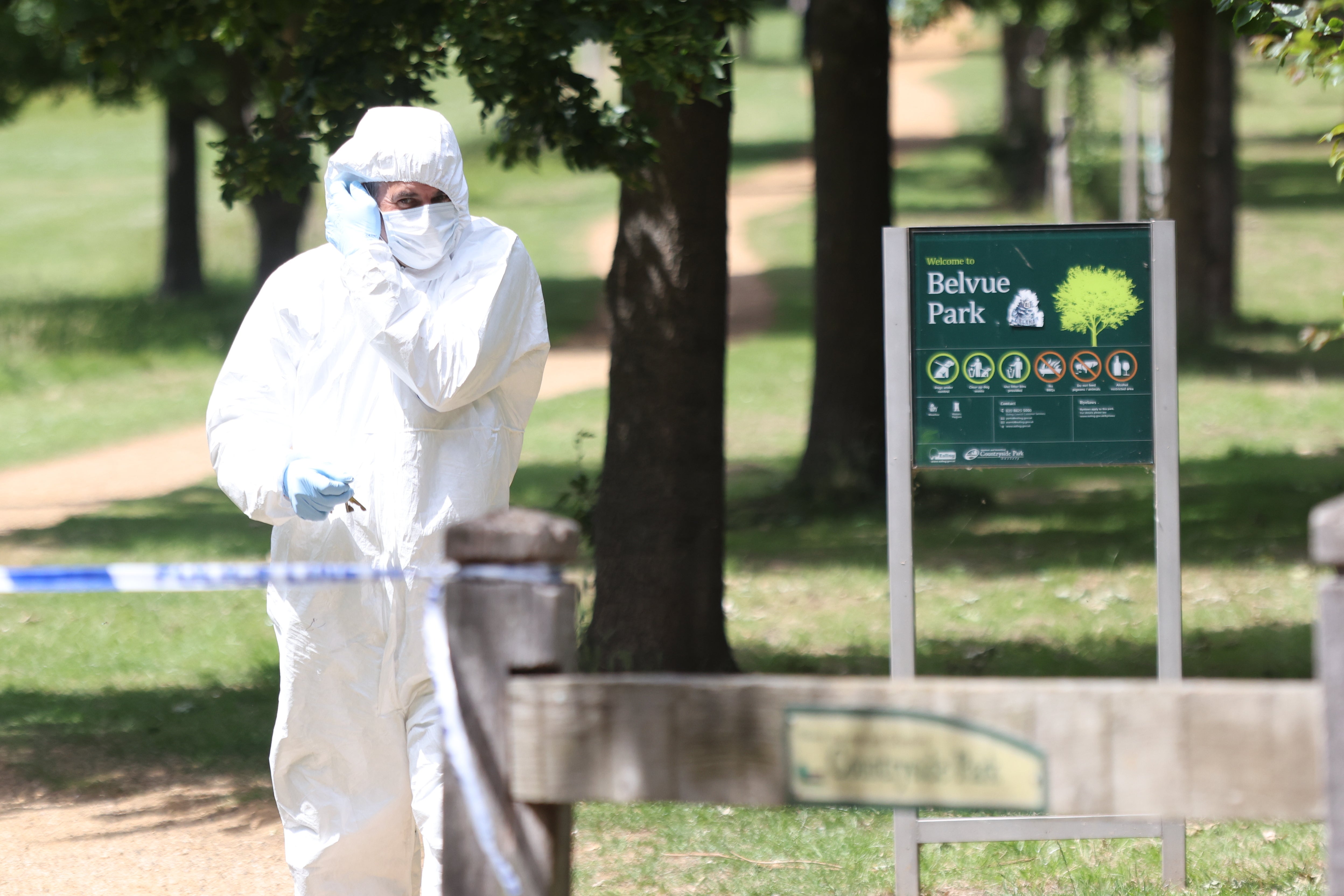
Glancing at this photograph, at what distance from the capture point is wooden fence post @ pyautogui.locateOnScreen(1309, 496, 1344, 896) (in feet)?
7.19

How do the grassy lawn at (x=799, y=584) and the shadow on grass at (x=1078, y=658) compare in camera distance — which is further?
the shadow on grass at (x=1078, y=658)

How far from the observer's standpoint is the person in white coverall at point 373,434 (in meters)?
3.66

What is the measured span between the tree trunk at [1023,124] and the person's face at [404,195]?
27.2m

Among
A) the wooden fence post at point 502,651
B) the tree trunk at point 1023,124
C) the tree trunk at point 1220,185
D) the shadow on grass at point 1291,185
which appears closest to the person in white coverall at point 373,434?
the wooden fence post at point 502,651

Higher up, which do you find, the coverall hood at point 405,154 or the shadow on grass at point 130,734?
the coverall hood at point 405,154

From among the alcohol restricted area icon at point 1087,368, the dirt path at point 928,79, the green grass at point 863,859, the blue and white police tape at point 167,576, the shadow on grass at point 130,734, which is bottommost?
the green grass at point 863,859

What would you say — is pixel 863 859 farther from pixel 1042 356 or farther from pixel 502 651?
Answer: pixel 502 651

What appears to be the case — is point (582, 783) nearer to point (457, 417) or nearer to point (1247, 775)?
point (1247, 775)

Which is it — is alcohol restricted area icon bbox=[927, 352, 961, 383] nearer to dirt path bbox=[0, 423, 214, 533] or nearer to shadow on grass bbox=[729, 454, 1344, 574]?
shadow on grass bbox=[729, 454, 1344, 574]

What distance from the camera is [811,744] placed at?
2385 millimetres

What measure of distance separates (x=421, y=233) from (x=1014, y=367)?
1.75m

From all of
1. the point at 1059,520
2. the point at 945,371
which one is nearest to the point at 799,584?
the point at 1059,520

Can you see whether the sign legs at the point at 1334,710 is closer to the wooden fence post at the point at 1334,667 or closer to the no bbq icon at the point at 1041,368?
the wooden fence post at the point at 1334,667

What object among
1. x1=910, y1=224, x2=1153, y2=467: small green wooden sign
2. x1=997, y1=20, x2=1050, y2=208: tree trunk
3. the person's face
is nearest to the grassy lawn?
x1=910, y1=224, x2=1153, y2=467: small green wooden sign
